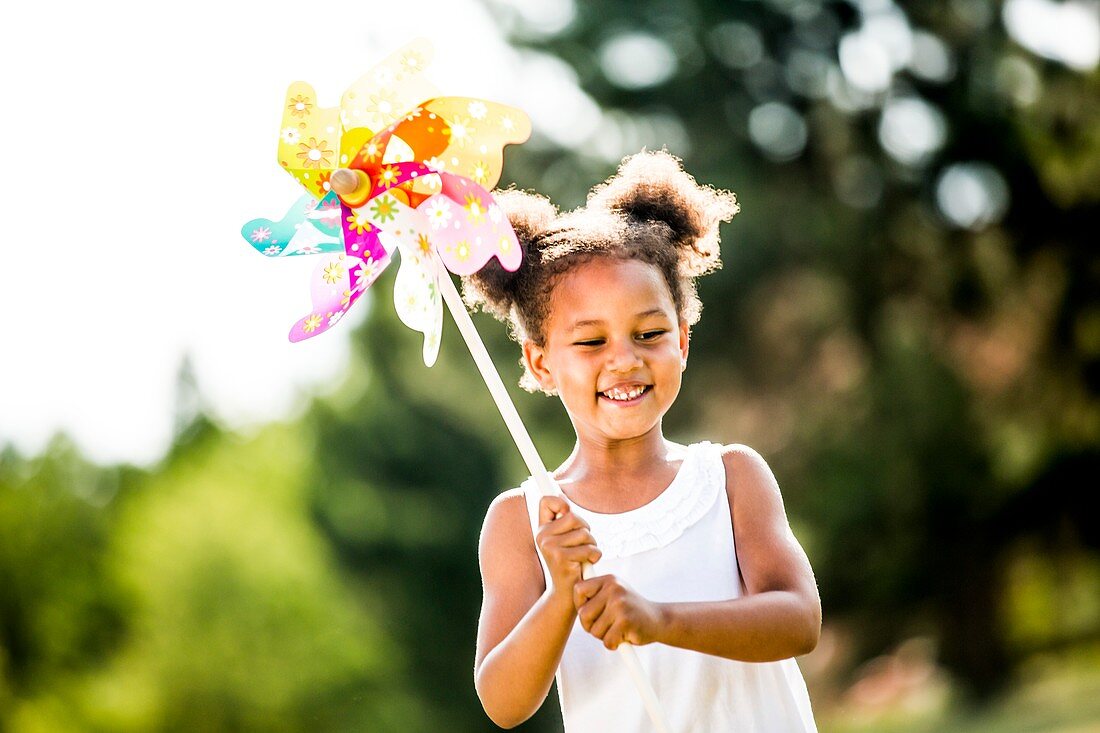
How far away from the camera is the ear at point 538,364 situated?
9.44ft

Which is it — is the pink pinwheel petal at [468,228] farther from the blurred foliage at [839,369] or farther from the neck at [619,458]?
the blurred foliage at [839,369]

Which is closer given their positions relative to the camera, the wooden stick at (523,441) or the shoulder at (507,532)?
the wooden stick at (523,441)

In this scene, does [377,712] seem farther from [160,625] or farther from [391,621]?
[160,625]

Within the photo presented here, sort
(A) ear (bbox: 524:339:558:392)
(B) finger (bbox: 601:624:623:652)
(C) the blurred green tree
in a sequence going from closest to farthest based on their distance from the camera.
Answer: (B) finger (bbox: 601:624:623:652) → (A) ear (bbox: 524:339:558:392) → (C) the blurred green tree

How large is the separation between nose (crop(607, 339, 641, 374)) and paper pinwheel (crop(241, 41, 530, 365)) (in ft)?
0.81

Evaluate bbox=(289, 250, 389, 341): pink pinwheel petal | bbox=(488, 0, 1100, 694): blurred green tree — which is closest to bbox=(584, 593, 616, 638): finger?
bbox=(289, 250, 389, 341): pink pinwheel petal

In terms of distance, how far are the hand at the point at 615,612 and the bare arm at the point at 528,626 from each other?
0.16 feet

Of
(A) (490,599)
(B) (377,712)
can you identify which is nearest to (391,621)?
(B) (377,712)

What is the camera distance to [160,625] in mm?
15750

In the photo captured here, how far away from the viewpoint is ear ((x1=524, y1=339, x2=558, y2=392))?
113 inches

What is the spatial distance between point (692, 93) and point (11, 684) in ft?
42.7

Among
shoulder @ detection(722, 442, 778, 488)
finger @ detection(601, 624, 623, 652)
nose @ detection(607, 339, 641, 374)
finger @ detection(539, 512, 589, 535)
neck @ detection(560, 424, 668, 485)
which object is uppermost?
nose @ detection(607, 339, 641, 374)

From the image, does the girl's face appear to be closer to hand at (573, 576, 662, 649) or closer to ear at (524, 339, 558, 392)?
ear at (524, 339, 558, 392)

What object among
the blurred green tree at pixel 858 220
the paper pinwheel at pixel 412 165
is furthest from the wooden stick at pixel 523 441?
the blurred green tree at pixel 858 220
